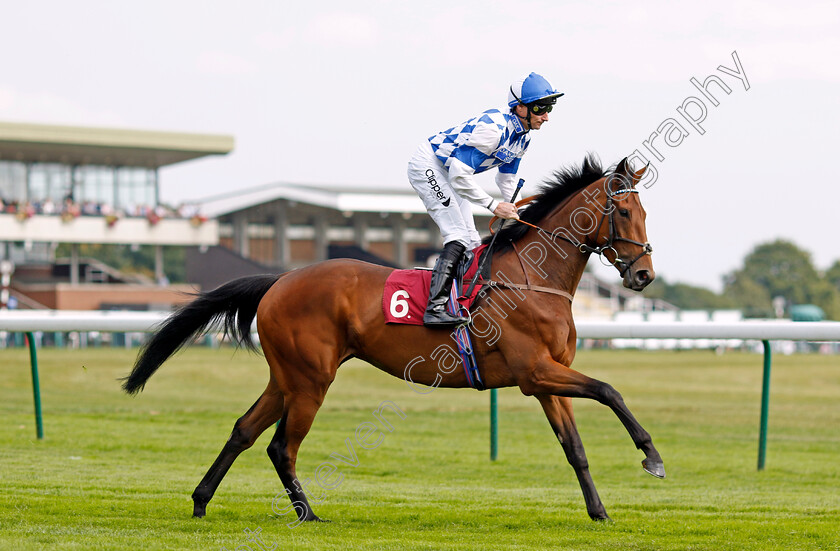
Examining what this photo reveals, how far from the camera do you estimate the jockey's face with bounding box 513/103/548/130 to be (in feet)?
17.4

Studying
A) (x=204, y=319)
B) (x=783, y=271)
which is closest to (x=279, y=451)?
(x=204, y=319)

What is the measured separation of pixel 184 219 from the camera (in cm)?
3753

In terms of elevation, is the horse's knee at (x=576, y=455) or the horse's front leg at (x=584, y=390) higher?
Result: the horse's front leg at (x=584, y=390)

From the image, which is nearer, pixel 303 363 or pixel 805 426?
pixel 303 363

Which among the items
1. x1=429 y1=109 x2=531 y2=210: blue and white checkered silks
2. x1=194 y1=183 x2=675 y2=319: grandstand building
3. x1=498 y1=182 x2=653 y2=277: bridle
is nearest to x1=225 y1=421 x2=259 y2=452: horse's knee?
x1=429 y1=109 x2=531 y2=210: blue and white checkered silks

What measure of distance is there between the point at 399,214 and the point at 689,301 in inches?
1746

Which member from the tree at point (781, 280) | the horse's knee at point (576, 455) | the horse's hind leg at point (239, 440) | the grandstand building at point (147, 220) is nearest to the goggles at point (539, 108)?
the horse's knee at point (576, 455)

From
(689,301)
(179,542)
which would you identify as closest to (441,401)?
(179,542)

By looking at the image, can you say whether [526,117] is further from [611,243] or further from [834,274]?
[834,274]

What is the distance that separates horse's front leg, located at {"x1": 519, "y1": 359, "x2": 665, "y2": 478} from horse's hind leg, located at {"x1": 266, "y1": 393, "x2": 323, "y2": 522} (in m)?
1.17

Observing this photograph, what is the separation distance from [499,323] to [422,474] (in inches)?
114

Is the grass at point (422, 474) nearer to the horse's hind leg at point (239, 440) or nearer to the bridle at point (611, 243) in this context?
the horse's hind leg at point (239, 440)

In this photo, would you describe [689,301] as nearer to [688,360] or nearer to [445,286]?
[688,360]

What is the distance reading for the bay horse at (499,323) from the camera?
5.20m
